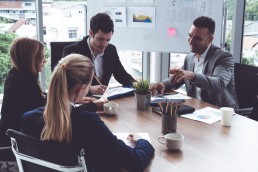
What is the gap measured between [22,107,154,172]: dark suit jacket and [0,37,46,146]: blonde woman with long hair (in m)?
0.66

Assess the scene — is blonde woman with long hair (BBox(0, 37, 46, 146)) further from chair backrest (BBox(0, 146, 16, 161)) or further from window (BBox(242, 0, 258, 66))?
window (BBox(242, 0, 258, 66))

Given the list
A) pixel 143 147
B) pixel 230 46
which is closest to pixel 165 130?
pixel 143 147

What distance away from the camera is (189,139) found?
1.58m

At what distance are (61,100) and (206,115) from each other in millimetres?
1039

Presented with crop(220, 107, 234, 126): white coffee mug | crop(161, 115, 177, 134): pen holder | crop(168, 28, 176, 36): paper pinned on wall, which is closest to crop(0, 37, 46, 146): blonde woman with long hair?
crop(161, 115, 177, 134): pen holder

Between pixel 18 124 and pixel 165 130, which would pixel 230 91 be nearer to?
pixel 165 130

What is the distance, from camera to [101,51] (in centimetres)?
276

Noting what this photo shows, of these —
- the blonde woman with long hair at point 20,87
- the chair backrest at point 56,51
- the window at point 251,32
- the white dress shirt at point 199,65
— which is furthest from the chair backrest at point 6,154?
the window at point 251,32

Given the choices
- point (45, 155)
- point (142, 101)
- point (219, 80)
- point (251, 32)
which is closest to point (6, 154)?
point (45, 155)

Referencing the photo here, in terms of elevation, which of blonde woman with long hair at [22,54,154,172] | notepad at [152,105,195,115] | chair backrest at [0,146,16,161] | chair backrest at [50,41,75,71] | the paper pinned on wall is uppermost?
the paper pinned on wall

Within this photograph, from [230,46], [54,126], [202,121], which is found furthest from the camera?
[230,46]

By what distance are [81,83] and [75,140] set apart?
0.24 metres

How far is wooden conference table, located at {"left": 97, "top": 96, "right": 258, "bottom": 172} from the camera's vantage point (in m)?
1.31

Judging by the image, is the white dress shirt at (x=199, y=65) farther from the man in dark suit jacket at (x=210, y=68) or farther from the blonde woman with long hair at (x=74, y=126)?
the blonde woman with long hair at (x=74, y=126)
